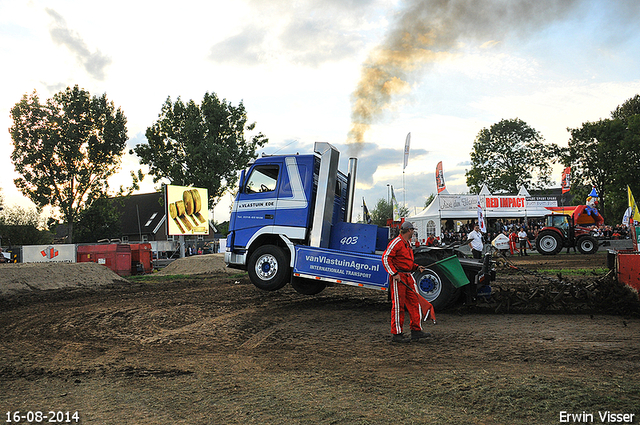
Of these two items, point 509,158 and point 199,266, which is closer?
point 199,266

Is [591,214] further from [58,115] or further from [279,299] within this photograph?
[58,115]

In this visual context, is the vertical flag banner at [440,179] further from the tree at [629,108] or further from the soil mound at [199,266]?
the tree at [629,108]

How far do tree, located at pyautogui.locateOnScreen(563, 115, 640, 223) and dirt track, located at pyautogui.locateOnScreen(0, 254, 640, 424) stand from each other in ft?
148

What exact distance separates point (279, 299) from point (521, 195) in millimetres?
33373

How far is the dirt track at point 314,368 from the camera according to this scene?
3.91m

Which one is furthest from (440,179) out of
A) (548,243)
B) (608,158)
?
(608,158)

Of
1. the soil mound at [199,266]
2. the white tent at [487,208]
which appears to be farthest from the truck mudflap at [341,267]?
the white tent at [487,208]

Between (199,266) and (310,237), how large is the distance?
599 inches

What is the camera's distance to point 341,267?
8891 mm

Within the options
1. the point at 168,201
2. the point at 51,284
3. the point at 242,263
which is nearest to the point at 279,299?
the point at 242,263

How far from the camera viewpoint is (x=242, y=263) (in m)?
10.1

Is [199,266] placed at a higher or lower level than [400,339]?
lower

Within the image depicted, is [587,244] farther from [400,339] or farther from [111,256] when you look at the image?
[111,256]

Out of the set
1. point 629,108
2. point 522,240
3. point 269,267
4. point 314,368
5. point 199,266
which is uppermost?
point 629,108
